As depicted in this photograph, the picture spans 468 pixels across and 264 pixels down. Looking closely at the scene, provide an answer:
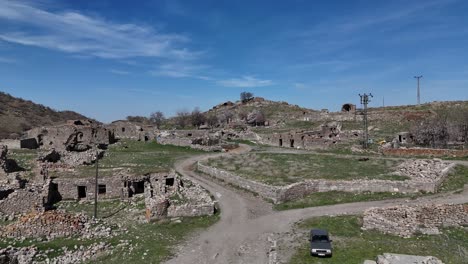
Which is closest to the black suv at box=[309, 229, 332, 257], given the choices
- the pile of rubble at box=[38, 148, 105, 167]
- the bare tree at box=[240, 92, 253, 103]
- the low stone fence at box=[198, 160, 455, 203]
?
the low stone fence at box=[198, 160, 455, 203]

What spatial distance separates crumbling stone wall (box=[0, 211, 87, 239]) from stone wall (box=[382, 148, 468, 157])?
39286 mm

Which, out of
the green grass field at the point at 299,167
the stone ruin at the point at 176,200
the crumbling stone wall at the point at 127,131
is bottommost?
the stone ruin at the point at 176,200

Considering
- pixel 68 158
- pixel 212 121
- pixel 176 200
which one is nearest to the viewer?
pixel 176 200

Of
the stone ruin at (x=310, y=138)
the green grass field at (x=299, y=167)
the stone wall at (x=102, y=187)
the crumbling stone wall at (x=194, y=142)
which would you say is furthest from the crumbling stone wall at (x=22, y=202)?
the stone ruin at (x=310, y=138)

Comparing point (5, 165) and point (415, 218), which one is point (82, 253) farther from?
point (5, 165)

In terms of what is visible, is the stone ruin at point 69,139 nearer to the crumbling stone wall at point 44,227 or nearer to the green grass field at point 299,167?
the green grass field at point 299,167

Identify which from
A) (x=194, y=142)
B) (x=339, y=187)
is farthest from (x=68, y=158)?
(x=339, y=187)

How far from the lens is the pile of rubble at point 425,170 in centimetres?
3438

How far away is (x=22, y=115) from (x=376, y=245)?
113378mm

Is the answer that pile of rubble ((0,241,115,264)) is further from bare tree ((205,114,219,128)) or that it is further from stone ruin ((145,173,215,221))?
bare tree ((205,114,219,128))

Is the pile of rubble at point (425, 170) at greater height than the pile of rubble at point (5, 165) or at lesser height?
lesser

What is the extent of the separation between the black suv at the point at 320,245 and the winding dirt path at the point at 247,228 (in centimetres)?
162

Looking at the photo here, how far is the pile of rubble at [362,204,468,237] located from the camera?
23.0m

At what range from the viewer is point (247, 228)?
25.1 m
